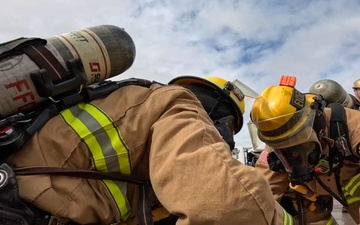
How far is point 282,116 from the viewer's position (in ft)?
11.3

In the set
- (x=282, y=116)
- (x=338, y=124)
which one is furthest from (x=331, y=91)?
(x=282, y=116)

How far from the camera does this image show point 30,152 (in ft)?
4.92

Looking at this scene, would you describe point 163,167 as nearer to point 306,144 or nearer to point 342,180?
point 306,144

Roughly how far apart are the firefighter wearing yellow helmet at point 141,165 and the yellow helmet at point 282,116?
1.92 m

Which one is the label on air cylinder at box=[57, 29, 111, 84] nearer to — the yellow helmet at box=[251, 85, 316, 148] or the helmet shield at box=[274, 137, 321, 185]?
the yellow helmet at box=[251, 85, 316, 148]

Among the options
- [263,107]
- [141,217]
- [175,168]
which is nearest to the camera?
[175,168]

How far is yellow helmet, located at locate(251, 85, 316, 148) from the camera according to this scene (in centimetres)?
346

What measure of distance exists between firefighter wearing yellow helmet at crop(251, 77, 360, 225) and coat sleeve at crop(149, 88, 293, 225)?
209 centimetres

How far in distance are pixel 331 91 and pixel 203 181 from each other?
5115mm

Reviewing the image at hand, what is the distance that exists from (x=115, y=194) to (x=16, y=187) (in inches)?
13.6

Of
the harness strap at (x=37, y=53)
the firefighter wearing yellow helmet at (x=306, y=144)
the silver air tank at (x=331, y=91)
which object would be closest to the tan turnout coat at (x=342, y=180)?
the firefighter wearing yellow helmet at (x=306, y=144)

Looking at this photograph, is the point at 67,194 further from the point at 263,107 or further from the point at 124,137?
the point at 263,107

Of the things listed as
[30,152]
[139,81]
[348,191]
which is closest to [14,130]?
[30,152]

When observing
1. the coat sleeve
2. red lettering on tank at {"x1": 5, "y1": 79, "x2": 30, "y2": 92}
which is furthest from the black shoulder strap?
red lettering on tank at {"x1": 5, "y1": 79, "x2": 30, "y2": 92}
